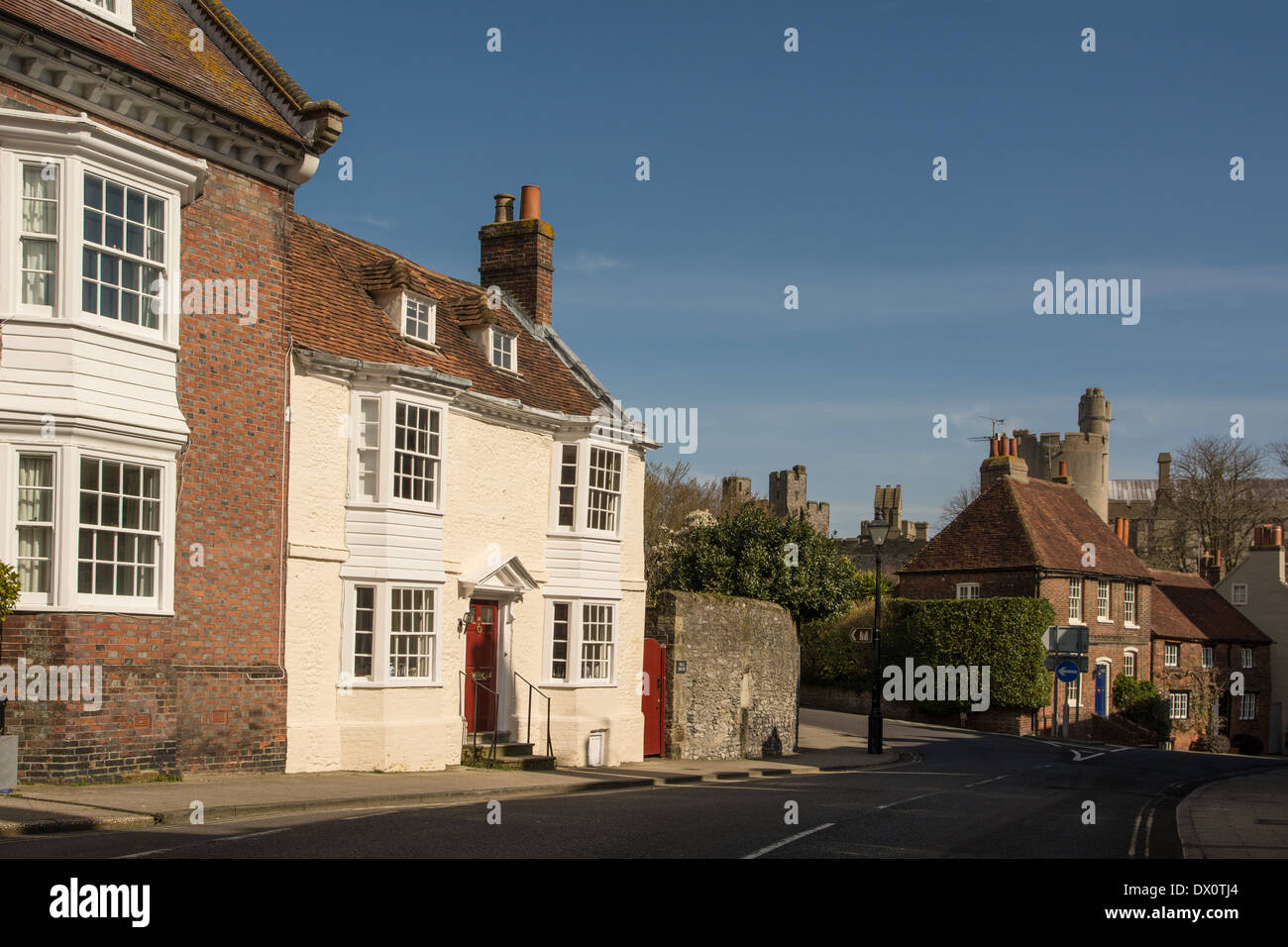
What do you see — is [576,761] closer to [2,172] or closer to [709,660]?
[709,660]

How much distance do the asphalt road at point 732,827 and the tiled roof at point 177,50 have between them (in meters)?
9.55

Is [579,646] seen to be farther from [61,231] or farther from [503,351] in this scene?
[61,231]

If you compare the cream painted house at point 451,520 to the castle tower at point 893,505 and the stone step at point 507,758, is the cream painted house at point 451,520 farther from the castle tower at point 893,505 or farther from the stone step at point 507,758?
the castle tower at point 893,505

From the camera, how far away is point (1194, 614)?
182ft

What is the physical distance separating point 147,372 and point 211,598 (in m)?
3.13

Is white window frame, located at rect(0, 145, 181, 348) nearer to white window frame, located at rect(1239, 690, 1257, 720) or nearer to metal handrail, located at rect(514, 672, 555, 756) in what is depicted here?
metal handrail, located at rect(514, 672, 555, 756)

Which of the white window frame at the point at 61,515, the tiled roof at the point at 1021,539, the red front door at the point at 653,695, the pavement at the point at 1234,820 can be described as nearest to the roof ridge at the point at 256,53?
the white window frame at the point at 61,515

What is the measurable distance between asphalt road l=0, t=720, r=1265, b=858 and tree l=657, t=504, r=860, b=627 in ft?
63.8

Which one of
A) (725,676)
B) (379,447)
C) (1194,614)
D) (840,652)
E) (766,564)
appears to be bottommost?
(840,652)

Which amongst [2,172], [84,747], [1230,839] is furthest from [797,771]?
[2,172]

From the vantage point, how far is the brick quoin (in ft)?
47.7

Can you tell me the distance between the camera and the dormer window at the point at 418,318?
21828mm

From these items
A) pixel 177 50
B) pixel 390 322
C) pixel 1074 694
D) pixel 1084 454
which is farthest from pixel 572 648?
pixel 1084 454
